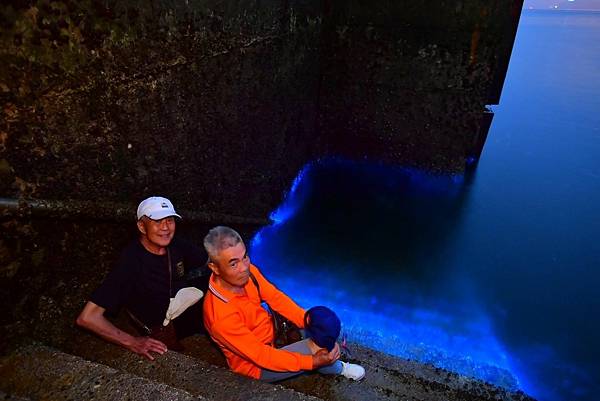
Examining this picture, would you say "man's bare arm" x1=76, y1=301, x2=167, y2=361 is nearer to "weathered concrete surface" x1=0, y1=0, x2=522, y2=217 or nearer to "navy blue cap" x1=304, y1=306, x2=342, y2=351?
"weathered concrete surface" x1=0, y1=0, x2=522, y2=217

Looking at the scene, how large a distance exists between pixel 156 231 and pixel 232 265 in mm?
662

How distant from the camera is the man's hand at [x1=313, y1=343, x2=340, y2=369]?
8.94ft

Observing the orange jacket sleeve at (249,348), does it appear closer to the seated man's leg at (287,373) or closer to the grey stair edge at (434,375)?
the seated man's leg at (287,373)

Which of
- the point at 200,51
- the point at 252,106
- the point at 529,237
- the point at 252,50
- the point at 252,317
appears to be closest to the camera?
the point at 252,317

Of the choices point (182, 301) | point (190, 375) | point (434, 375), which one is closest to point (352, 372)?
point (434, 375)

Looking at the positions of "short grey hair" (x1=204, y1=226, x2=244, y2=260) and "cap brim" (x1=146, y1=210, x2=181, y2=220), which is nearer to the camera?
"short grey hair" (x1=204, y1=226, x2=244, y2=260)

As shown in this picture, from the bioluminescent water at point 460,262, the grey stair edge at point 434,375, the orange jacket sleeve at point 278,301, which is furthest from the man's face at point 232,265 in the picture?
the bioluminescent water at point 460,262

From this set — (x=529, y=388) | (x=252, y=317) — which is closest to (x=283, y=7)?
(x=252, y=317)

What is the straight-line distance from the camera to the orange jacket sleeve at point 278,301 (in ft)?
9.61

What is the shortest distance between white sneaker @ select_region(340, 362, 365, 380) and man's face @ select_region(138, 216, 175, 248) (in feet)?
5.98

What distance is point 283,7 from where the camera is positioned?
522 cm

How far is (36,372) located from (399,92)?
6840 mm

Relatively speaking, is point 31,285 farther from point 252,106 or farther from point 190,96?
point 252,106

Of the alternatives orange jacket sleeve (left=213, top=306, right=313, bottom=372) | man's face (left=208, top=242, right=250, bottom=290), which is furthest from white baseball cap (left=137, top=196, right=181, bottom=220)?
orange jacket sleeve (left=213, top=306, right=313, bottom=372)
